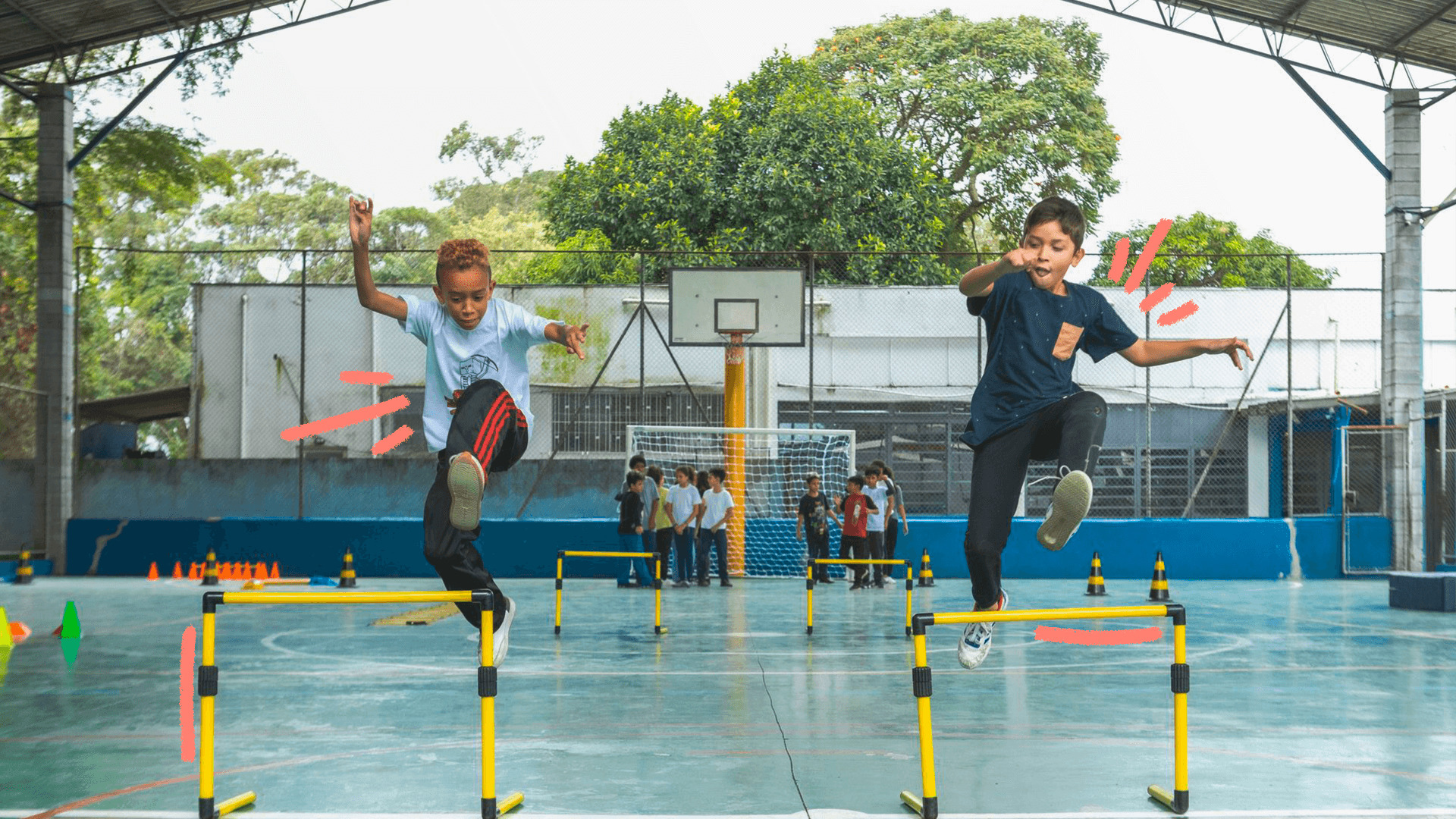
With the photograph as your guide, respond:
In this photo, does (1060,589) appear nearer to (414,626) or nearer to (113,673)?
(414,626)

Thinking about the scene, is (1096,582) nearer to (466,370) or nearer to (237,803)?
(466,370)

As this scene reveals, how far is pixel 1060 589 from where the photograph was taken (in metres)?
18.5

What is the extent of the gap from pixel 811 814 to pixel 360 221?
308 cm

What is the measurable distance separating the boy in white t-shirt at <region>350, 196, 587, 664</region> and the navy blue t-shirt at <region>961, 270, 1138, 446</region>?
177 centimetres

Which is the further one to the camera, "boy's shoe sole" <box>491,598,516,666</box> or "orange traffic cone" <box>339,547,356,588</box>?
"orange traffic cone" <box>339,547,356,588</box>

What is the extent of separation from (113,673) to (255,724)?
9.73 feet

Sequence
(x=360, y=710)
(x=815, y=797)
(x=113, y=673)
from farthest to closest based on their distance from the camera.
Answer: (x=113, y=673), (x=360, y=710), (x=815, y=797)

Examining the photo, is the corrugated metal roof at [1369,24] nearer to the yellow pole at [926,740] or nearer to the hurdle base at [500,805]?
the yellow pole at [926,740]

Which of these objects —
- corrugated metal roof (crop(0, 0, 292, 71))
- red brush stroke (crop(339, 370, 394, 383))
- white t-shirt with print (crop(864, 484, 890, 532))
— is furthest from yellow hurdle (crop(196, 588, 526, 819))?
corrugated metal roof (crop(0, 0, 292, 71))

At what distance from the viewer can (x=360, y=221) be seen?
215 inches

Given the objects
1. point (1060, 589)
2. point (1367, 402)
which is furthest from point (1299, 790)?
point (1367, 402)

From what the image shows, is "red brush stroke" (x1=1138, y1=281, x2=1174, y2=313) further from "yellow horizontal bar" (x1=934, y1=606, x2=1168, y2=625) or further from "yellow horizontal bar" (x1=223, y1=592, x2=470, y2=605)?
"yellow horizontal bar" (x1=223, y1=592, x2=470, y2=605)

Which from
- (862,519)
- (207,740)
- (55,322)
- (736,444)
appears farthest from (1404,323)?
(55,322)

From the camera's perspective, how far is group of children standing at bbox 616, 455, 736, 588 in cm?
1827
